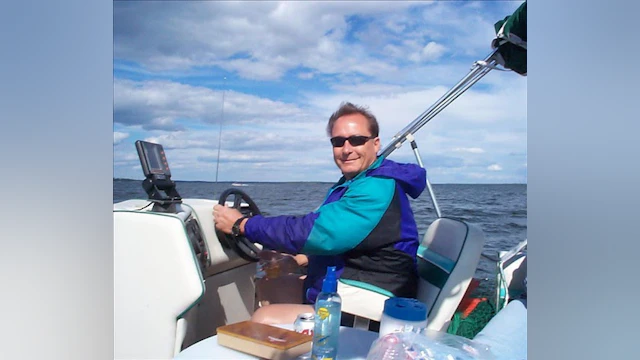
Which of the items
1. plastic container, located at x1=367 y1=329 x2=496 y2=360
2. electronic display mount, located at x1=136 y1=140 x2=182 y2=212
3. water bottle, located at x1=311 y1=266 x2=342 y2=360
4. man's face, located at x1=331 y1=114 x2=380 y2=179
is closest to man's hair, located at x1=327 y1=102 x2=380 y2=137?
man's face, located at x1=331 y1=114 x2=380 y2=179

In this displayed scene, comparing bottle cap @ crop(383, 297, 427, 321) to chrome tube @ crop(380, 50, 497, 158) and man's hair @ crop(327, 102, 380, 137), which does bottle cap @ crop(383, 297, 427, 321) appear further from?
chrome tube @ crop(380, 50, 497, 158)

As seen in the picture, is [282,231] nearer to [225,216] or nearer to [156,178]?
[225,216]

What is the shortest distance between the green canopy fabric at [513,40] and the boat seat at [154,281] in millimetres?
1802

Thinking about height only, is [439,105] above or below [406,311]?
above

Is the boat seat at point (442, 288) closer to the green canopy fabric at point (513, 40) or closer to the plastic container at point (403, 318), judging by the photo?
the plastic container at point (403, 318)

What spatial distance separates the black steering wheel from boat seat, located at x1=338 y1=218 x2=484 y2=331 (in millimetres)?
589

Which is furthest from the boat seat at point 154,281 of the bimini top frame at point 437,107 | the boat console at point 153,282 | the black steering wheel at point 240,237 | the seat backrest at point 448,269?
the bimini top frame at point 437,107

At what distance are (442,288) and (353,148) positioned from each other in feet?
2.32

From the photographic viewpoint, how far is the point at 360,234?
1.73 m

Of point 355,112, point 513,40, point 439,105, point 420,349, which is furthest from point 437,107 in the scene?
point 420,349

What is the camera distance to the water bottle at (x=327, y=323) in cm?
123
